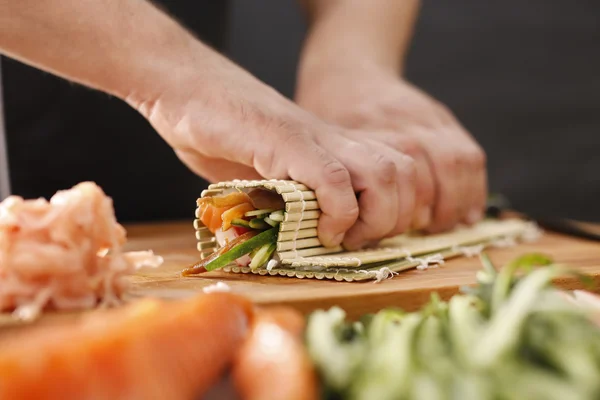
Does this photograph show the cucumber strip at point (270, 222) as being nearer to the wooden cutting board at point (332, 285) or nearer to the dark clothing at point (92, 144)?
the wooden cutting board at point (332, 285)

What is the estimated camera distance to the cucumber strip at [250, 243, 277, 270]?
5.13ft

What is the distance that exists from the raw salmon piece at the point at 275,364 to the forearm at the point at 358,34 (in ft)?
6.79

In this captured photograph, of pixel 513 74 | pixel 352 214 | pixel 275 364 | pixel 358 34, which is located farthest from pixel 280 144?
pixel 513 74

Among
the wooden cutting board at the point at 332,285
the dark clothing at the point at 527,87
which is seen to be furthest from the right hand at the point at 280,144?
the dark clothing at the point at 527,87

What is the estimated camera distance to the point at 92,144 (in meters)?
2.83

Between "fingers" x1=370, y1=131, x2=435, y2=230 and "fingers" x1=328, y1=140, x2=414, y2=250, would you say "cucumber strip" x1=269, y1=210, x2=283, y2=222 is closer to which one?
"fingers" x1=328, y1=140, x2=414, y2=250

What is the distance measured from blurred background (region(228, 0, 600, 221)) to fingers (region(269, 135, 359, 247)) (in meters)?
2.45

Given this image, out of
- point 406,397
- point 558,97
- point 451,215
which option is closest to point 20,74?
point 451,215

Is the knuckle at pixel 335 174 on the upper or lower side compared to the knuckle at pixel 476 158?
lower

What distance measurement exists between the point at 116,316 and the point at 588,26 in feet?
13.2

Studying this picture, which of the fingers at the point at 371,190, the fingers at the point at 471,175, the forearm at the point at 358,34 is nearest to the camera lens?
the fingers at the point at 371,190

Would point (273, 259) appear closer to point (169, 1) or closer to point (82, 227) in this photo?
point (82, 227)

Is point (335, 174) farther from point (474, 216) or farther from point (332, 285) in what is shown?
point (474, 216)

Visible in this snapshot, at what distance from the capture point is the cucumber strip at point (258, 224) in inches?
63.6
